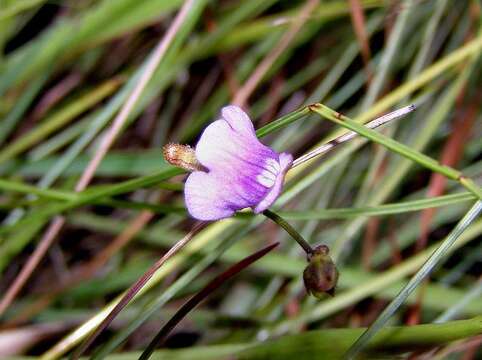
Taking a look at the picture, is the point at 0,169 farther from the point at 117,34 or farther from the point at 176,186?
the point at 176,186

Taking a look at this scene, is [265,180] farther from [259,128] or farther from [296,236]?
[259,128]

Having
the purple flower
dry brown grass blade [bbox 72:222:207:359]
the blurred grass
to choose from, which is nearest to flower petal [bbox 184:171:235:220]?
the purple flower

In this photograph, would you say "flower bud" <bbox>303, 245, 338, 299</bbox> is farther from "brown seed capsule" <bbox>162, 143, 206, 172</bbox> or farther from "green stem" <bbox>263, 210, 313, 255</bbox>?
"brown seed capsule" <bbox>162, 143, 206, 172</bbox>

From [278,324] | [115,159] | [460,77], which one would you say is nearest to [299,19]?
[460,77]

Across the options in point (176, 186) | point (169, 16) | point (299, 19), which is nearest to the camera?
point (176, 186)

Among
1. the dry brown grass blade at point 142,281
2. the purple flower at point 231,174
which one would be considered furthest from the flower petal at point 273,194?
the dry brown grass blade at point 142,281
